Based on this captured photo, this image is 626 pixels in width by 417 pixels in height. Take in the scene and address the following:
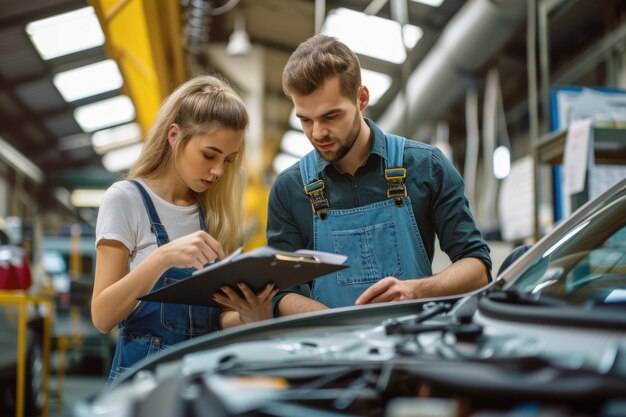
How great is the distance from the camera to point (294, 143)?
1414cm

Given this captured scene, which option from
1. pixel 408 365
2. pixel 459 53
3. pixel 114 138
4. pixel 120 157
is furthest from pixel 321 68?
pixel 120 157

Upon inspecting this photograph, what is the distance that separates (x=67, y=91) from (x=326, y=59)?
32.0ft

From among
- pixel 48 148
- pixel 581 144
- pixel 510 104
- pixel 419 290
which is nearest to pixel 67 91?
pixel 48 148

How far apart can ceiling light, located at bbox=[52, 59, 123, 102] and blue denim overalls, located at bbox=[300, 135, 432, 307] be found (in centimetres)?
→ 844

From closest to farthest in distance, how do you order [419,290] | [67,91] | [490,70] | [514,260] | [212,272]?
[212,272] < [514,260] < [419,290] < [490,70] < [67,91]

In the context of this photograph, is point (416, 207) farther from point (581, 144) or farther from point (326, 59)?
point (581, 144)

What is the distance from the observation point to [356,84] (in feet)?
6.61

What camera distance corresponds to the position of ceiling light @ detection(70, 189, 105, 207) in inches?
515

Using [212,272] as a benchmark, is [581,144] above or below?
below

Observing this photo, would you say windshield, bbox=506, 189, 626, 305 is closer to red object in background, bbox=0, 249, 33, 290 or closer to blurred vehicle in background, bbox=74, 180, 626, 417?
blurred vehicle in background, bbox=74, 180, 626, 417

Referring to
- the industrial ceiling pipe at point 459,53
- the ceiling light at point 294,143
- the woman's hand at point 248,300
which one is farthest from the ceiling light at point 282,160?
the woman's hand at point 248,300

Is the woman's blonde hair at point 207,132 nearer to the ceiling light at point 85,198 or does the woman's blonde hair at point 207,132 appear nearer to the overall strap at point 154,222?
the overall strap at point 154,222

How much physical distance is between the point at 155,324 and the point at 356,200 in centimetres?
65

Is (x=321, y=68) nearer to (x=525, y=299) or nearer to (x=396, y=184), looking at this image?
(x=396, y=184)
